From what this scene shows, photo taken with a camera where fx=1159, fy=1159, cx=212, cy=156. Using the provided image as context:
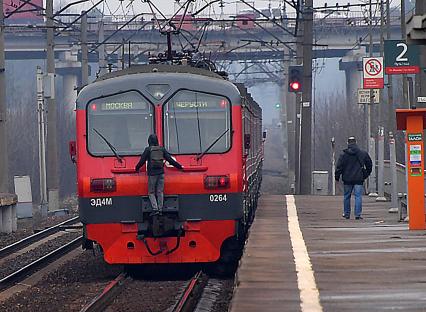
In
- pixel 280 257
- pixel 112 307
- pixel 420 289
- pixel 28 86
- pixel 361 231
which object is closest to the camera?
pixel 420 289

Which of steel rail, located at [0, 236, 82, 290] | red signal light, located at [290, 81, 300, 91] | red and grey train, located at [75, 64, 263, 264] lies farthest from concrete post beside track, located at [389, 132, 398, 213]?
red signal light, located at [290, 81, 300, 91]

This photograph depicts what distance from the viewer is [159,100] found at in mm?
16297

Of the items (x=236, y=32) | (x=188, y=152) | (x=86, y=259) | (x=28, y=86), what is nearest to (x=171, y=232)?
(x=188, y=152)

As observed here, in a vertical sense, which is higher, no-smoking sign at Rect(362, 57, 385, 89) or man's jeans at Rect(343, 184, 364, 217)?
no-smoking sign at Rect(362, 57, 385, 89)

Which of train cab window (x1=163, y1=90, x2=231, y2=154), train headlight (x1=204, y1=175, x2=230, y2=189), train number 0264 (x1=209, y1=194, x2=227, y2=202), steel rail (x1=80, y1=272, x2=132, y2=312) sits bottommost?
steel rail (x1=80, y1=272, x2=132, y2=312)

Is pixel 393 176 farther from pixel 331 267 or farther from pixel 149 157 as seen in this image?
pixel 331 267

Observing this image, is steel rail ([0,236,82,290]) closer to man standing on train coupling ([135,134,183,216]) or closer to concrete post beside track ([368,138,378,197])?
man standing on train coupling ([135,134,183,216])

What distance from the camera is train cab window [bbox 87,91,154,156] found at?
16141 mm

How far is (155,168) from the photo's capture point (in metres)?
15.5

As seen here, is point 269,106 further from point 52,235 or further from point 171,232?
point 171,232

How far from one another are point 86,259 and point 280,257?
26.7ft

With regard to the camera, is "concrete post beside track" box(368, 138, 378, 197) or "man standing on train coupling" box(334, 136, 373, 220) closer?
"man standing on train coupling" box(334, 136, 373, 220)

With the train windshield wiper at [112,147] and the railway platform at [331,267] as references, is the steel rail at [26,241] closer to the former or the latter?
the railway platform at [331,267]

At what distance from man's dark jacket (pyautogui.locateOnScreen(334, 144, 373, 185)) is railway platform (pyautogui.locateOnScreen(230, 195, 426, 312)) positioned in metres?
1.05
